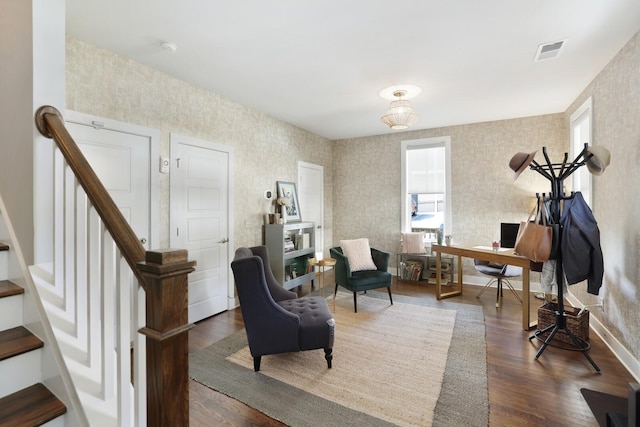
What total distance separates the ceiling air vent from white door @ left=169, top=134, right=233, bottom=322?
3.44 m

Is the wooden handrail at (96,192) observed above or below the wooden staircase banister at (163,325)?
above

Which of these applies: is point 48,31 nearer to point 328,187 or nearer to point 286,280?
point 286,280

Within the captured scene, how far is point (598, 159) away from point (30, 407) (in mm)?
3846

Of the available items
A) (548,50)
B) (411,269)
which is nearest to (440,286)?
(411,269)

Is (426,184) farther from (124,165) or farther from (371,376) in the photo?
(124,165)

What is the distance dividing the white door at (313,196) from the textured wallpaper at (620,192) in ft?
12.9

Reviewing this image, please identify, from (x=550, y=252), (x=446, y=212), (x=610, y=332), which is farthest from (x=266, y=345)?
(x=446, y=212)

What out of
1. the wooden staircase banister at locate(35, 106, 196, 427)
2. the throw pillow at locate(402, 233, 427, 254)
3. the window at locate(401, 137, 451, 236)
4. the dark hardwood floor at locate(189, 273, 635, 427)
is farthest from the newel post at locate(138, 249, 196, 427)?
the window at locate(401, 137, 451, 236)

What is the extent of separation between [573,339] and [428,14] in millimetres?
3090

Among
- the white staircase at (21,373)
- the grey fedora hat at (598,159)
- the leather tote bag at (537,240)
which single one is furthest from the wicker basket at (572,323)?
the white staircase at (21,373)

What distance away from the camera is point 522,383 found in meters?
2.27

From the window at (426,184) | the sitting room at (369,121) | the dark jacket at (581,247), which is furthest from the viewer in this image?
the window at (426,184)

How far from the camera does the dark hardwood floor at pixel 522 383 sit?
191 cm

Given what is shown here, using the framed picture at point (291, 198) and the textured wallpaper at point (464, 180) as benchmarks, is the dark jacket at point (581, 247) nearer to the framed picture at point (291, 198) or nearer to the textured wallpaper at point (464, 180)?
the textured wallpaper at point (464, 180)
